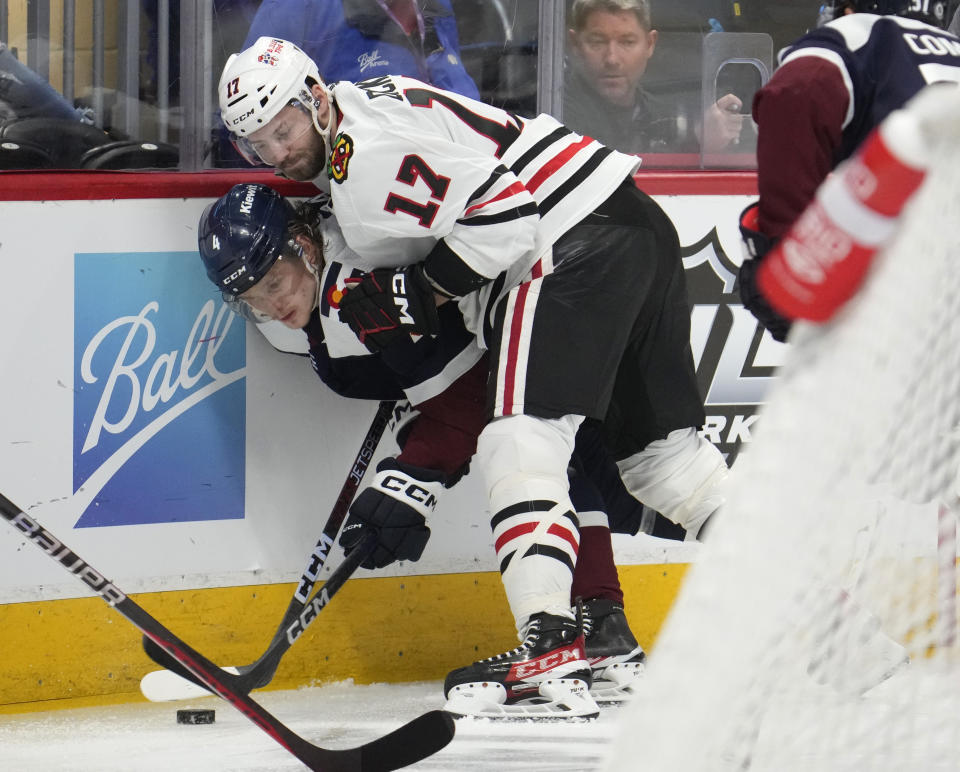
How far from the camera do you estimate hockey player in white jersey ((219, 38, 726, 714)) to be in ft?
6.88

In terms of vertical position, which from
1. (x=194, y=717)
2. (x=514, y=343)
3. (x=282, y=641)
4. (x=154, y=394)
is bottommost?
(x=194, y=717)

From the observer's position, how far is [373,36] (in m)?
2.57

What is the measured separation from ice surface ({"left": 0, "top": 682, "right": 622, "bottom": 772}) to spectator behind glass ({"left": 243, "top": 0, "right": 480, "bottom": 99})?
1224 mm

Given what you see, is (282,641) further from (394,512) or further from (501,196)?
(501,196)

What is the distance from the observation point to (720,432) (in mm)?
2775

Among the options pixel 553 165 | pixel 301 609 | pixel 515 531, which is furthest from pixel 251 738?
pixel 553 165

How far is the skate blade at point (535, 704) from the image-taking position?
7.14 ft

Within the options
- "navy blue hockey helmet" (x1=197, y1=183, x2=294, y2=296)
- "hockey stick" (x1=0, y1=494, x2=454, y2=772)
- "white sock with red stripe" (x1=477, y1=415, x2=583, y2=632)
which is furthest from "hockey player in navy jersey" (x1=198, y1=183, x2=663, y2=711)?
"hockey stick" (x1=0, y1=494, x2=454, y2=772)

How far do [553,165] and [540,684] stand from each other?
35.8 inches

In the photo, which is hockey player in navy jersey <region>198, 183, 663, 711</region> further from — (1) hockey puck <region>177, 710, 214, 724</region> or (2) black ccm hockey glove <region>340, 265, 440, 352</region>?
(1) hockey puck <region>177, 710, 214, 724</region>

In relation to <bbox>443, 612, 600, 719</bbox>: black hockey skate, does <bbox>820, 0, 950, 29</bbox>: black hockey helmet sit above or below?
above

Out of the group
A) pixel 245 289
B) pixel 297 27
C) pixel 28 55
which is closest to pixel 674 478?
pixel 245 289

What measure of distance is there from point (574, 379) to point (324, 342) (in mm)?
496

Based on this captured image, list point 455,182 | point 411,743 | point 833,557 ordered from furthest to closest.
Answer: point 455,182 → point 411,743 → point 833,557
